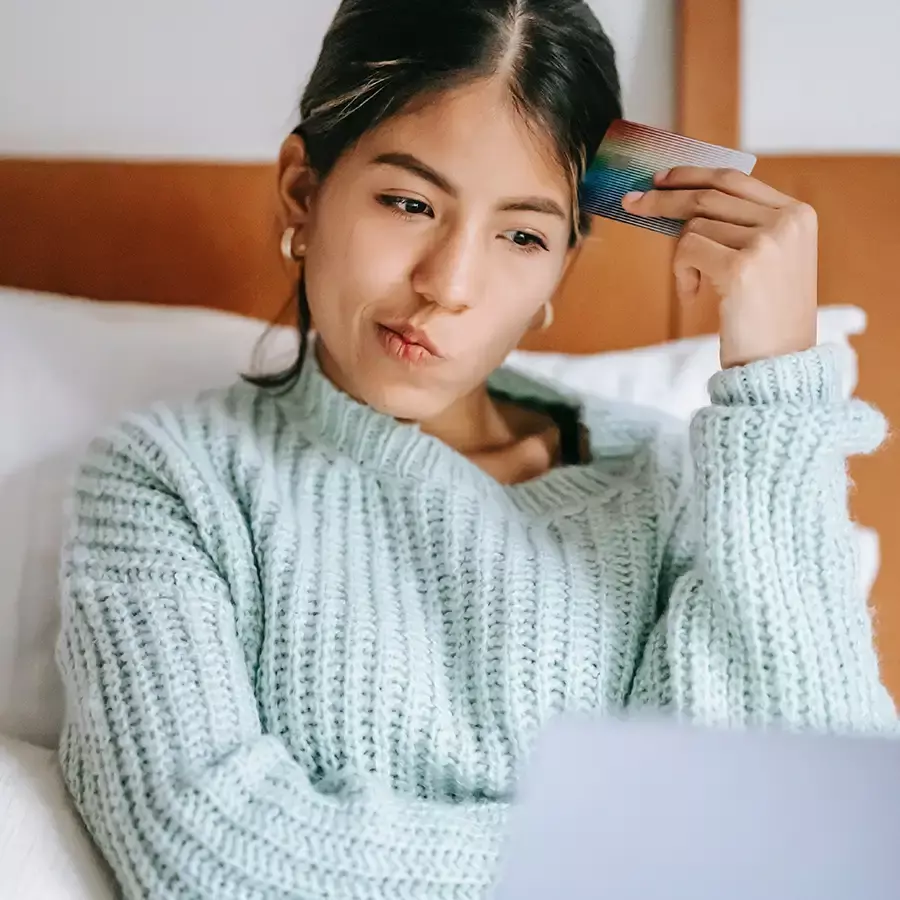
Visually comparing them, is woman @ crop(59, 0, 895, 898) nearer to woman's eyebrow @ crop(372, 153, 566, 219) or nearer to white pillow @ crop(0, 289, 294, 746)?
woman's eyebrow @ crop(372, 153, 566, 219)

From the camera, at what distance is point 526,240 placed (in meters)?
0.65

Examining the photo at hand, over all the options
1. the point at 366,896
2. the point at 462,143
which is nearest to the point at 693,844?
the point at 366,896

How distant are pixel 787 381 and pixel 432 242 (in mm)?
248

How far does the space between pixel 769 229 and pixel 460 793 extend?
1.43 ft

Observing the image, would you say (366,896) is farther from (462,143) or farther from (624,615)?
(462,143)

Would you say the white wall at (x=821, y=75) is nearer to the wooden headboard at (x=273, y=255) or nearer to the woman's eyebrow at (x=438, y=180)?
the wooden headboard at (x=273, y=255)

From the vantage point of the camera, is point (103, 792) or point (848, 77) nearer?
point (103, 792)

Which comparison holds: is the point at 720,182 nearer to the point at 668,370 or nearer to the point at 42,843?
the point at 668,370

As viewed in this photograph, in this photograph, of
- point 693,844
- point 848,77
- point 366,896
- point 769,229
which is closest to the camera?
point 693,844

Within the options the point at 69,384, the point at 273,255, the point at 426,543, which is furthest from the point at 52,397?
the point at 426,543

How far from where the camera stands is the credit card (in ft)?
2.09

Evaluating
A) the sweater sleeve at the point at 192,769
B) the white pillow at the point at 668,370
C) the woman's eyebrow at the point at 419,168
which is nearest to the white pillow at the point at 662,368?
the white pillow at the point at 668,370

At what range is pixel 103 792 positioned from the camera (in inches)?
21.7

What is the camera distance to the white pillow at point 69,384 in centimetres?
73
